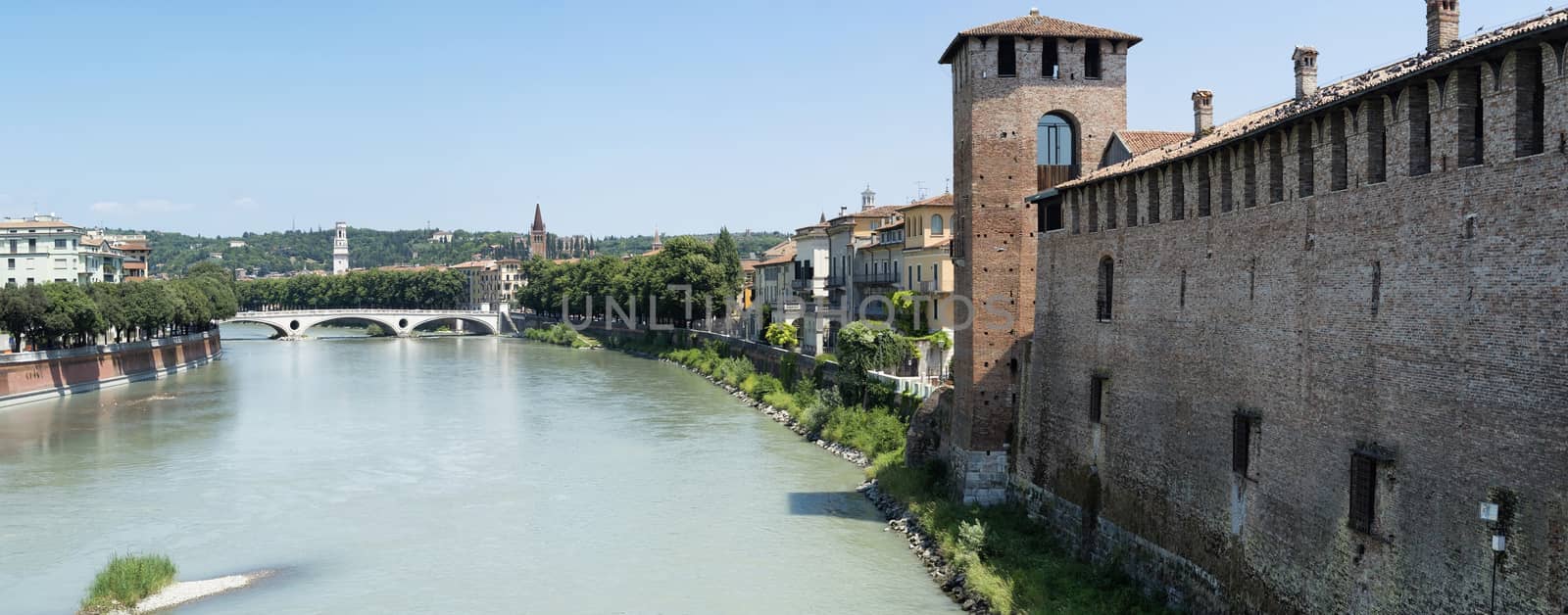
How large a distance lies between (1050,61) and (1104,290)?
492 cm

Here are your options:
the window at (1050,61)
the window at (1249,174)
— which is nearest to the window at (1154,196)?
the window at (1249,174)

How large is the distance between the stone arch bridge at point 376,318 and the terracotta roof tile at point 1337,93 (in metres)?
72.9

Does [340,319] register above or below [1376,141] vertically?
below

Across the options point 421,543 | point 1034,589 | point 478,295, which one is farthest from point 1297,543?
point 478,295

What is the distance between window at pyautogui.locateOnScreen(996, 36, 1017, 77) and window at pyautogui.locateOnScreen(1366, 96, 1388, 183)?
9.82 meters

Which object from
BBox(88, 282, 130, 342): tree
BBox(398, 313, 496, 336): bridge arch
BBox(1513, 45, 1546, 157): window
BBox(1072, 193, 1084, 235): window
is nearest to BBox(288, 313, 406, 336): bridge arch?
BBox(398, 313, 496, 336): bridge arch

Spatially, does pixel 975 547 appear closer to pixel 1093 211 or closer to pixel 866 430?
pixel 1093 211

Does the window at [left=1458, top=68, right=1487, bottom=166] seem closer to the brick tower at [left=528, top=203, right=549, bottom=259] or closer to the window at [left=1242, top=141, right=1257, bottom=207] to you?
the window at [left=1242, top=141, right=1257, bottom=207]

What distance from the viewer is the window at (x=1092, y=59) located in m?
21.3

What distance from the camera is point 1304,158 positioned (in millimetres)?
12875

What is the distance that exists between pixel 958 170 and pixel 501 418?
69.8 feet

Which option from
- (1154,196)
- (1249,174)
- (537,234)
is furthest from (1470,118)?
(537,234)

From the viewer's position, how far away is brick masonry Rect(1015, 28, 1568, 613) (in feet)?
30.9

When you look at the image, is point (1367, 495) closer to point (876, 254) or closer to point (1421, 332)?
point (1421, 332)
